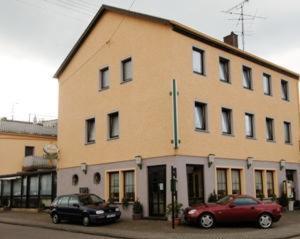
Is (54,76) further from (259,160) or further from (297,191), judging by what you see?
(297,191)

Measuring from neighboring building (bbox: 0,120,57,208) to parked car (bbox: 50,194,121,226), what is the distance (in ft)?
26.0

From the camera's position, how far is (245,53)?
2798 centimetres

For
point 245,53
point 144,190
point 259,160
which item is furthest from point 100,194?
point 245,53

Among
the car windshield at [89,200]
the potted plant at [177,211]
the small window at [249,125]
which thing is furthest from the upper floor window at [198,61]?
the car windshield at [89,200]

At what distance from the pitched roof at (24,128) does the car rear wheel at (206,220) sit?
91.1ft

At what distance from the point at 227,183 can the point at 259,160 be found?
12.4 ft

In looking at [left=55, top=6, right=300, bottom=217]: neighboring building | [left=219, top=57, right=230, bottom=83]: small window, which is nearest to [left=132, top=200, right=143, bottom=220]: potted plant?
[left=55, top=6, right=300, bottom=217]: neighboring building

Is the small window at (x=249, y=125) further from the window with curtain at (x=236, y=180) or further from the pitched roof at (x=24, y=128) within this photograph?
the pitched roof at (x=24, y=128)

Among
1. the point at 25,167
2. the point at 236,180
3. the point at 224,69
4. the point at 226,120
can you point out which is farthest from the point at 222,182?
the point at 25,167

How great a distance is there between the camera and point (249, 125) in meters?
28.3

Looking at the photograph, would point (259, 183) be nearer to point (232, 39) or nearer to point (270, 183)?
point (270, 183)

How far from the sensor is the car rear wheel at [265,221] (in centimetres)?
1988

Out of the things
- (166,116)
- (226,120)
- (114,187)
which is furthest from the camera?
(226,120)

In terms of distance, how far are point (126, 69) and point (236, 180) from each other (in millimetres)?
8660
